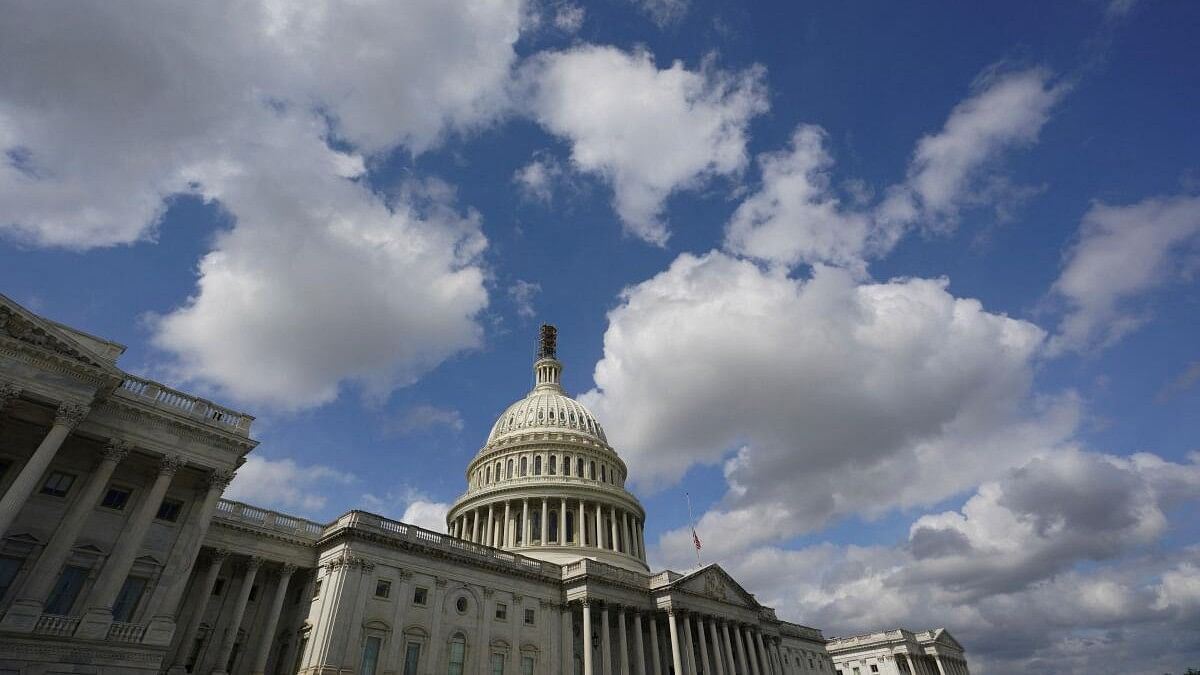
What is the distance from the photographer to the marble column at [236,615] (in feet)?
123

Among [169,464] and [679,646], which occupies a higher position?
[169,464]

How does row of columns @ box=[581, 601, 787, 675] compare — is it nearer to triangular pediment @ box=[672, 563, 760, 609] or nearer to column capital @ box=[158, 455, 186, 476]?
triangular pediment @ box=[672, 563, 760, 609]

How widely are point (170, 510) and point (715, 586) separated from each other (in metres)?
47.0

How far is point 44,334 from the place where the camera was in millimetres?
29094

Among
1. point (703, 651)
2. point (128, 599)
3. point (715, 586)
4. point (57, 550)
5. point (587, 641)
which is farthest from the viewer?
point (715, 586)

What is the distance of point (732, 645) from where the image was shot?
205ft

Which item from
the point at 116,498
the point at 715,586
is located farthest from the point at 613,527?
the point at 116,498

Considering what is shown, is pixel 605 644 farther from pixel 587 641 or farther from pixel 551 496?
pixel 551 496

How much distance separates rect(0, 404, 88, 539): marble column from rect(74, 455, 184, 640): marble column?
14.3ft

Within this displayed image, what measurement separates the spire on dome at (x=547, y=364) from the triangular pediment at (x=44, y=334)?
227 feet

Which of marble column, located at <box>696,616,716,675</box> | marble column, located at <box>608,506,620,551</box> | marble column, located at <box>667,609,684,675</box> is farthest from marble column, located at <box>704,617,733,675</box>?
marble column, located at <box>608,506,620,551</box>

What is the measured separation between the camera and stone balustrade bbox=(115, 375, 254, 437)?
108 feet

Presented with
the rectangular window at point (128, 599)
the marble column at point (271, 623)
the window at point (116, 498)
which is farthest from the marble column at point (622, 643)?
the window at point (116, 498)

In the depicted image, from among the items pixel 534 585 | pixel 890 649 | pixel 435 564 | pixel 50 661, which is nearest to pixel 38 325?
pixel 50 661
